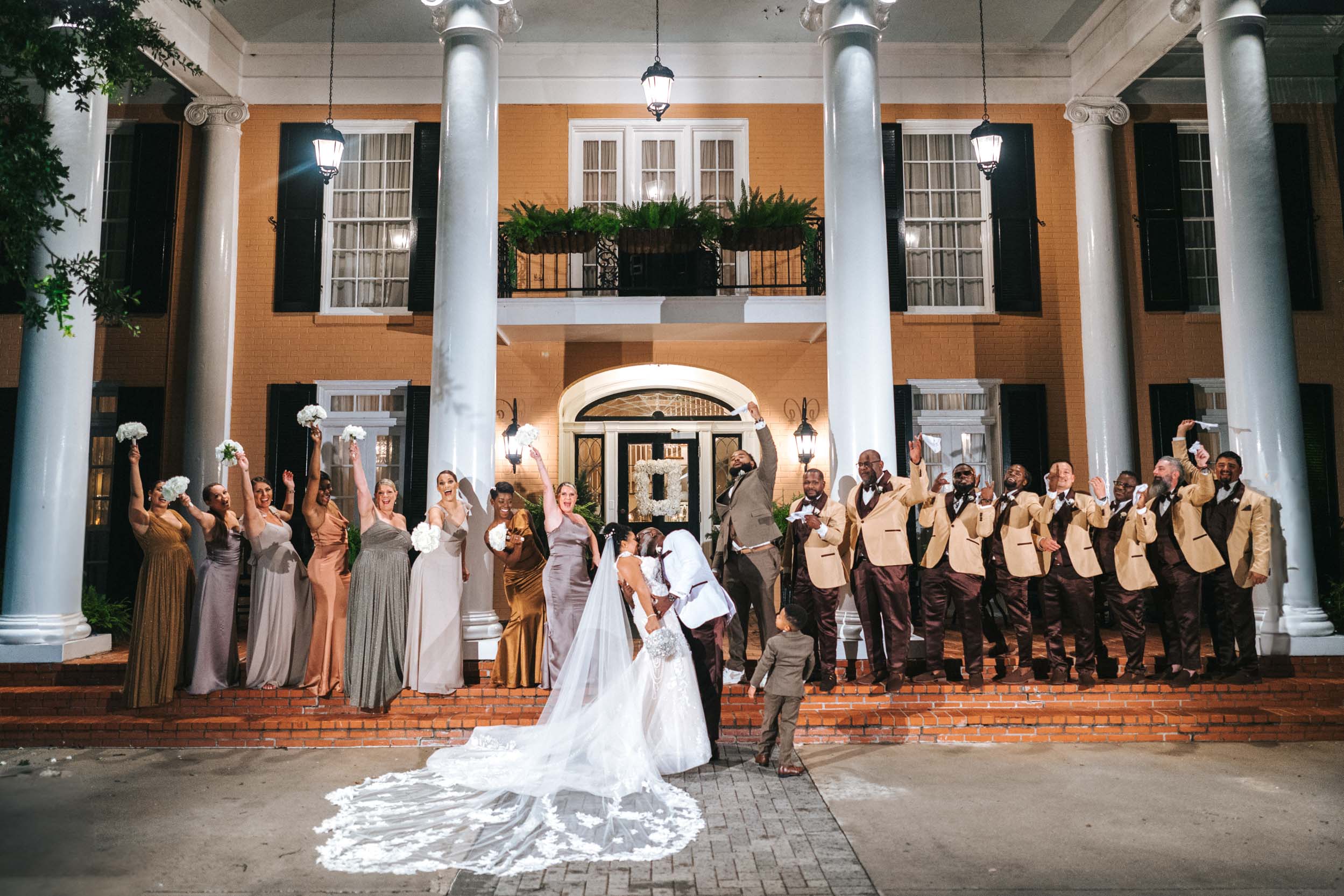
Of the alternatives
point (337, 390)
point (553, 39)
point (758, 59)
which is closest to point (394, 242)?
point (337, 390)

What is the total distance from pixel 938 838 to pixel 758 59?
34.0ft

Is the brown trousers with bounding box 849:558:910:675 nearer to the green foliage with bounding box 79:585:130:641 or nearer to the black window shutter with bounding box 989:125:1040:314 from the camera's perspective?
the black window shutter with bounding box 989:125:1040:314

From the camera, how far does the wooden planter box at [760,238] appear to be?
10281mm

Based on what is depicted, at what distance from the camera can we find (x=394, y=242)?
1206 cm

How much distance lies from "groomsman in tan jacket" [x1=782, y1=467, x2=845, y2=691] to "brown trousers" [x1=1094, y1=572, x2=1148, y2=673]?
227 centimetres

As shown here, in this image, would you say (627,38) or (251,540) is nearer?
(251,540)

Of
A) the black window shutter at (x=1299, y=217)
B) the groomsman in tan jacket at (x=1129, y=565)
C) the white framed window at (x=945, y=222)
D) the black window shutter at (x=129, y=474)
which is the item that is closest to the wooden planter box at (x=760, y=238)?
the white framed window at (x=945, y=222)

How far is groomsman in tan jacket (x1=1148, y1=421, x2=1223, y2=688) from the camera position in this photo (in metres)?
7.37

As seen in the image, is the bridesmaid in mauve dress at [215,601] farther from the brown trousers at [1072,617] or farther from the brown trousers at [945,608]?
the brown trousers at [1072,617]

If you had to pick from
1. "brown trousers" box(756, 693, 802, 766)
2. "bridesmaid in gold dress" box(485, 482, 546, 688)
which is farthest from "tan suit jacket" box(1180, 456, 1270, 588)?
"bridesmaid in gold dress" box(485, 482, 546, 688)

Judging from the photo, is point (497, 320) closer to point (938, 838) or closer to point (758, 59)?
point (758, 59)

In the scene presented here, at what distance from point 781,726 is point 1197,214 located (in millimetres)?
10216

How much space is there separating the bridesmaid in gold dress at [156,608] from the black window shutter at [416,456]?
4.26 metres

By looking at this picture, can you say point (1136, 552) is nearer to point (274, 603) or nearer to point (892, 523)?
point (892, 523)
